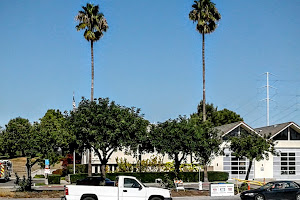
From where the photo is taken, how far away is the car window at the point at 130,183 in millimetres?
23706

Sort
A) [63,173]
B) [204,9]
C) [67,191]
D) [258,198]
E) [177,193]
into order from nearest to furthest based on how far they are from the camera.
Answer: [67,191] < [258,198] < [177,193] < [204,9] < [63,173]

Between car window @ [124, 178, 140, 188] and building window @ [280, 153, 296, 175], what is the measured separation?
111 ft

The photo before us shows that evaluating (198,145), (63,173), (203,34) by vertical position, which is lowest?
(63,173)

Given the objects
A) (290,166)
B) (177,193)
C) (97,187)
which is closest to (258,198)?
(177,193)

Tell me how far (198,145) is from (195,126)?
1.59m

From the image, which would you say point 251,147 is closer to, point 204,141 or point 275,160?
point 204,141

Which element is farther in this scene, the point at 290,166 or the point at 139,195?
the point at 290,166

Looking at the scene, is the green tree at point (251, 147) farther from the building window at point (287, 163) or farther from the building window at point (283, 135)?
the building window at point (287, 163)

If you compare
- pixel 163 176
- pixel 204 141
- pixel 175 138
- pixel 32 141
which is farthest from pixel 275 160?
pixel 32 141

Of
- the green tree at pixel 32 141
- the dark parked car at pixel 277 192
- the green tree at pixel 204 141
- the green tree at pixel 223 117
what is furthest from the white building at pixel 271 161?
the green tree at pixel 223 117

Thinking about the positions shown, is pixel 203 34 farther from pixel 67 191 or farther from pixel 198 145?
pixel 67 191

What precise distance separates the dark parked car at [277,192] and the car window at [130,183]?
770cm

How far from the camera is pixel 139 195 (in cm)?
2367

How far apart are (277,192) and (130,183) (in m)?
9.10
